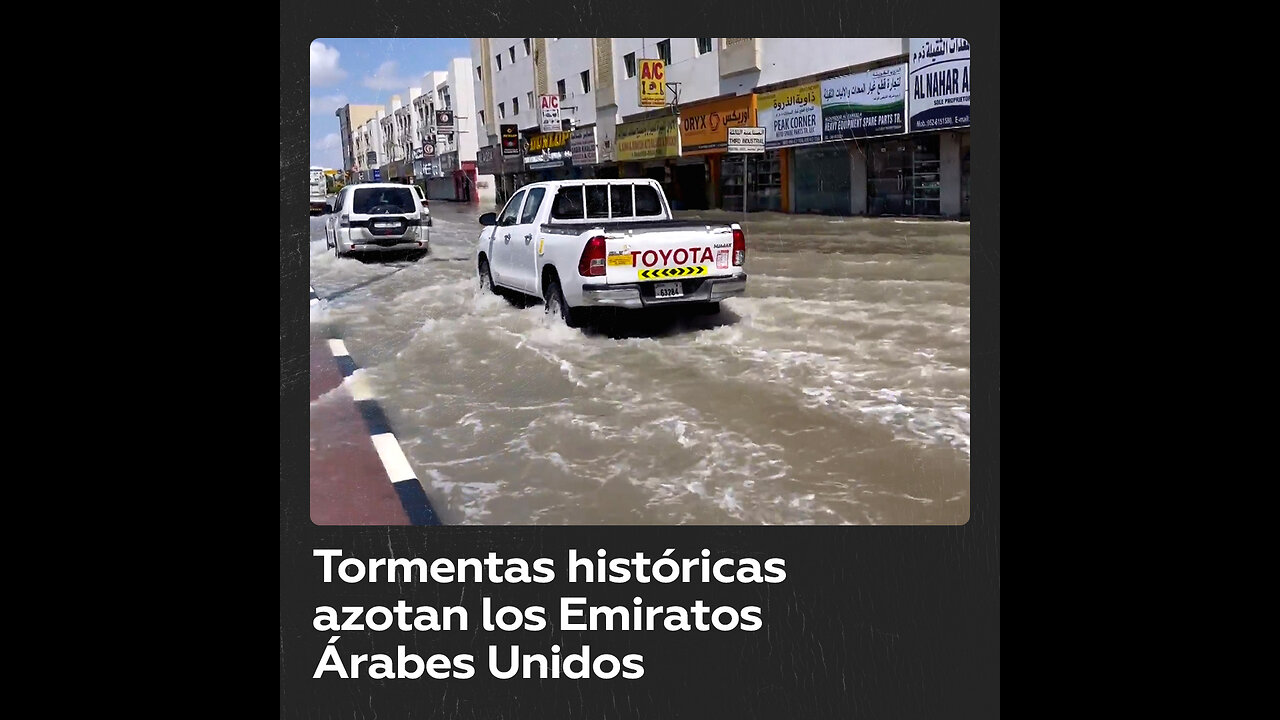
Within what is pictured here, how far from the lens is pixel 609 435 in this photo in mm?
6094

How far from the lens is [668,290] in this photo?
8.89 meters

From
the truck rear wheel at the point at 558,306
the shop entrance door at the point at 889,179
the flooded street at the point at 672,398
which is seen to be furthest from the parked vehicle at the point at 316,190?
the shop entrance door at the point at 889,179

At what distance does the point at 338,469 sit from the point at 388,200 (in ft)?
28.4

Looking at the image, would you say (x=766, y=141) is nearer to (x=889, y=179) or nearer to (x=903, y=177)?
(x=889, y=179)

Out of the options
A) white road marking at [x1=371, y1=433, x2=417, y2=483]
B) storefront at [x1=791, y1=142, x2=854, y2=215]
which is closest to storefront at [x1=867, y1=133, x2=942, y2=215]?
storefront at [x1=791, y1=142, x2=854, y2=215]

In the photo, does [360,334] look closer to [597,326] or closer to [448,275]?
[597,326]

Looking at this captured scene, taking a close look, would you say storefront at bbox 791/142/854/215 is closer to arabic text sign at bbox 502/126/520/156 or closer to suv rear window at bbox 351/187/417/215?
arabic text sign at bbox 502/126/520/156

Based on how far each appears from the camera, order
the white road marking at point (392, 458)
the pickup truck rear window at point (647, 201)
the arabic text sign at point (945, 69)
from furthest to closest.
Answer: the pickup truck rear window at point (647, 201), the white road marking at point (392, 458), the arabic text sign at point (945, 69)

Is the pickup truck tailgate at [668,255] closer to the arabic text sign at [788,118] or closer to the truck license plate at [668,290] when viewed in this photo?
the truck license plate at [668,290]

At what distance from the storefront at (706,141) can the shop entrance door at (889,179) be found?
2967mm

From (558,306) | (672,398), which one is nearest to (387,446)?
(672,398)

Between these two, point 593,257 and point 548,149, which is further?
point 548,149

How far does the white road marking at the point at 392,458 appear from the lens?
16.9ft

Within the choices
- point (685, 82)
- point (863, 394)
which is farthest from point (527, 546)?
point (685, 82)
